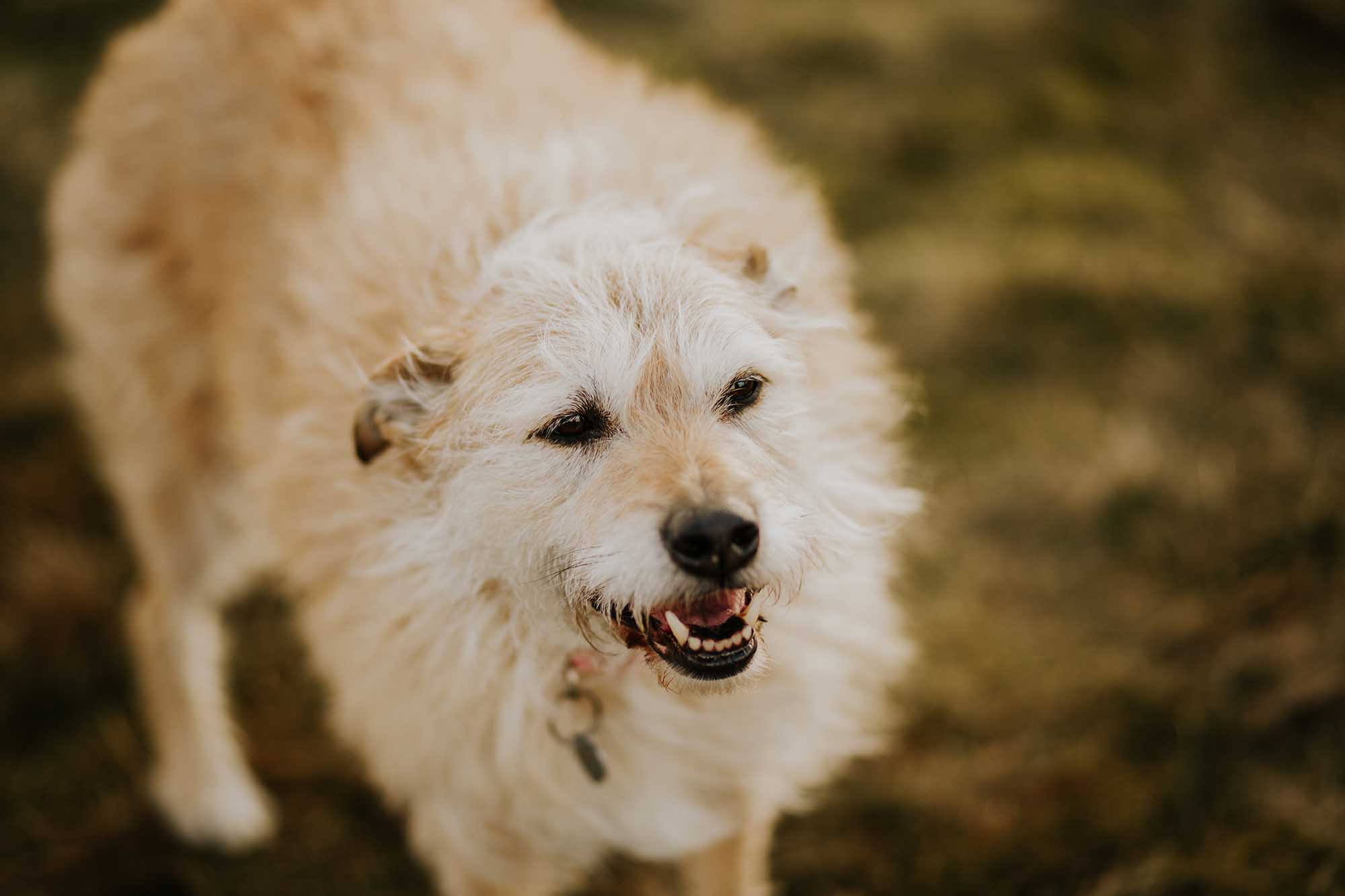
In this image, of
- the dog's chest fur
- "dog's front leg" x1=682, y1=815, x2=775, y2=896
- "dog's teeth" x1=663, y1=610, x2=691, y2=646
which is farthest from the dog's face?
"dog's front leg" x1=682, y1=815, x2=775, y2=896

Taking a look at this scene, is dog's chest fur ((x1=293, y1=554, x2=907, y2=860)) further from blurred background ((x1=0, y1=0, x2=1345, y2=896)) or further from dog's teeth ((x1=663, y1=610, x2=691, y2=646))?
blurred background ((x1=0, y1=0, x2=1345, y2=896))

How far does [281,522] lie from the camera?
2473mm

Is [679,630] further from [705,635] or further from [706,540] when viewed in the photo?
[706,540]

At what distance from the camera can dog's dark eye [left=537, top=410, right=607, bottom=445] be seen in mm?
1948

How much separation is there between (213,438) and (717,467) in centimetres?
199

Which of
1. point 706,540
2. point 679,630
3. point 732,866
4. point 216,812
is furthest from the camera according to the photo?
point 216,812

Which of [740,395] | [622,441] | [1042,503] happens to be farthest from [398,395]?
[1042,503]

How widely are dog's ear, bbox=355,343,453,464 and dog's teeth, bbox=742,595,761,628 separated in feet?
2.57

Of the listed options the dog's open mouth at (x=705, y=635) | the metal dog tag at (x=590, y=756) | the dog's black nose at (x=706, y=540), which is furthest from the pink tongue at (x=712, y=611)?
the metal dog tag at (x=590, y=756)

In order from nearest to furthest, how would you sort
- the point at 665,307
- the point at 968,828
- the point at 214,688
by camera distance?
the point at 665,307
the point at 968,828
the point at 214,688

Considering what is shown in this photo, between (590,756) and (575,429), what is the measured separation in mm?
719

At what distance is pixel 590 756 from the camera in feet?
6.97

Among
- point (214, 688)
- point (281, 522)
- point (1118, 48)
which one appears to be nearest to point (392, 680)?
point (281, 522)

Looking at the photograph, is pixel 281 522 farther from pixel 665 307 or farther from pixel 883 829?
pixel 883 829
